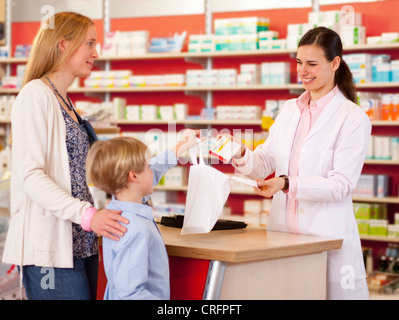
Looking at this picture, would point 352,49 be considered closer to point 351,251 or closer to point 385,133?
point 385,133

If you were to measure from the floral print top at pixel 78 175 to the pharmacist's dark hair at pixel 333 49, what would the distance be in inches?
47.0

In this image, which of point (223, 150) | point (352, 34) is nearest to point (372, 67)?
point (352, 34)

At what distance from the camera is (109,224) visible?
2184mm

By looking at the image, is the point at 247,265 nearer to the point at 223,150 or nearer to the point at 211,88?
the point at 223,150

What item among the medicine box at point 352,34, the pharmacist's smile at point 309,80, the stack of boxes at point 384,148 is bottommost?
the stack of boxes at point 384,148

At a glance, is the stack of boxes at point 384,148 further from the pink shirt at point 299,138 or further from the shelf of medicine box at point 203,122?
the pink shirt at point 299,138

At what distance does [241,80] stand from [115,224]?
5348 mm

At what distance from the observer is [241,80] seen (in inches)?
290

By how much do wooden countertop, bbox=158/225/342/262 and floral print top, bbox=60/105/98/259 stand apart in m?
0.30

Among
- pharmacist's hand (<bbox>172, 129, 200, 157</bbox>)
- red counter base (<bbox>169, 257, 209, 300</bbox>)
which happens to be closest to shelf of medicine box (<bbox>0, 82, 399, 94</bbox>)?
pharmacist's hand (<bbox>172, 129, 200, 157</bbox>)

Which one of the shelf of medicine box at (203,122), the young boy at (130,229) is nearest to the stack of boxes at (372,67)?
the shelf of medicine box at (203,122)

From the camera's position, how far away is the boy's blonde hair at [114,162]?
87.5 inches

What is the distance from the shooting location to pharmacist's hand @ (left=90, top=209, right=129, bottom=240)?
2174 millimetres
